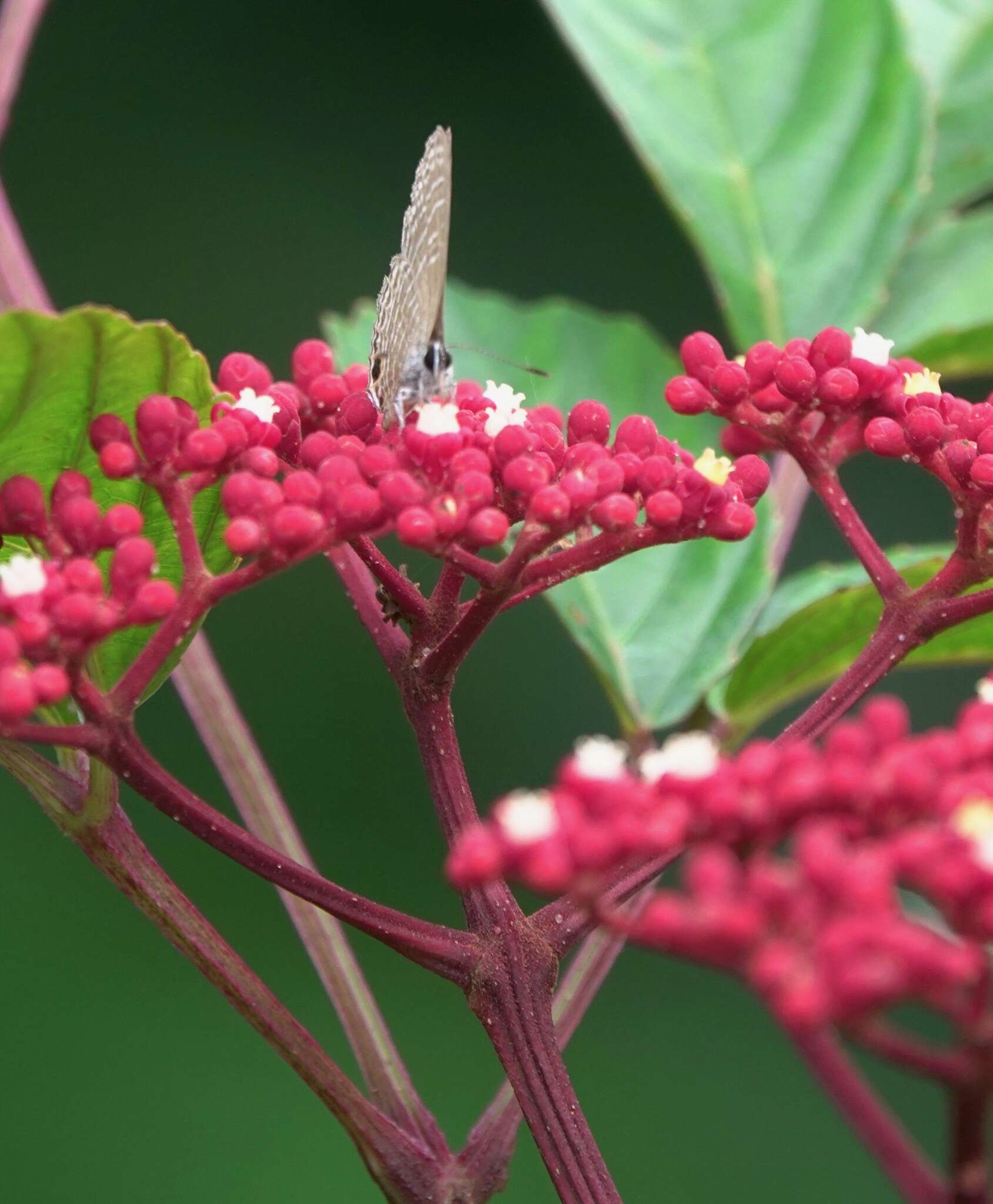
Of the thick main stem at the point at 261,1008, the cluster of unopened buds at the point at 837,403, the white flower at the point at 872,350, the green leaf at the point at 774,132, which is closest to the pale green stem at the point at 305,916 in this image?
the thick main stem at the point at 261,1008

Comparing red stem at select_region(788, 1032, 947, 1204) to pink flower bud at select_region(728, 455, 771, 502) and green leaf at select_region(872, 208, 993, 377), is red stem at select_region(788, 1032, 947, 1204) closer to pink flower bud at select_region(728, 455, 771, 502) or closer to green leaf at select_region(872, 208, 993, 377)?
pink flower bud at select_region(728, 455, 771, 502)

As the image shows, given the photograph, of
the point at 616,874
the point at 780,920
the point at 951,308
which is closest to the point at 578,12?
the point at 951,308

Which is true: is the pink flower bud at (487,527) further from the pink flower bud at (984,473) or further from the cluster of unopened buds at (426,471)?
the pink flower bud at (984,473)

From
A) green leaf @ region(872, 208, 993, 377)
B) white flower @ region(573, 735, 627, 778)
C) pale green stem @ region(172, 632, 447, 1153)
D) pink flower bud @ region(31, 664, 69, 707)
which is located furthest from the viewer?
green leaf @ region(872, 208, 993, 377)

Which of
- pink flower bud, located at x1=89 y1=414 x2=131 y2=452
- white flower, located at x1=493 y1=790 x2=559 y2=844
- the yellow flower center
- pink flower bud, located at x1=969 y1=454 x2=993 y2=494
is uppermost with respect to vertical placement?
pink flower bud, located at x1=89 y1=414 x2=131 y2=452

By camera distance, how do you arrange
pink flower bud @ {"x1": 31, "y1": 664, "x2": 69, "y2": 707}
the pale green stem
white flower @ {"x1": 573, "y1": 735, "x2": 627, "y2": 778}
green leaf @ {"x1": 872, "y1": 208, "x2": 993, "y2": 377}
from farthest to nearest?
green leaf @ {"x1": 872, "y1": 208, "x2": 993, "y2": 377} < the pale green stem < pink flower bud @ {"x1": 31, "y1": 664, "x2": 69, "y2": 707} < white flower @ {"x1": 573, "y1": 735, "x2": 627, "y2": 778}

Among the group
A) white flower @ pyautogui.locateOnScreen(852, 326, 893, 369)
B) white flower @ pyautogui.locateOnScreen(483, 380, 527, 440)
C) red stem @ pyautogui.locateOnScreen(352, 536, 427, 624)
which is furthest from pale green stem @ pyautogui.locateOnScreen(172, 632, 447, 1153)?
white flower @ pyautogui.locateOnScreen(852, 326, 893, 369)
